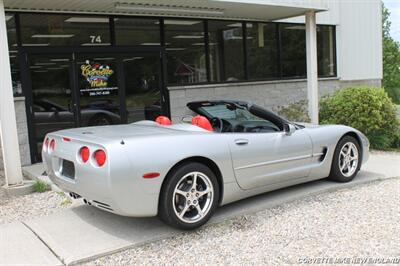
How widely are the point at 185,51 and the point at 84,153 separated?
6.43 m

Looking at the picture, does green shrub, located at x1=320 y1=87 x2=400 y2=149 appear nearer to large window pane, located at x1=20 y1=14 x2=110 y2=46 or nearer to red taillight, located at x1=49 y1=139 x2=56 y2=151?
large window pane, located at x1=20 y1=14 x2=110 y2=46

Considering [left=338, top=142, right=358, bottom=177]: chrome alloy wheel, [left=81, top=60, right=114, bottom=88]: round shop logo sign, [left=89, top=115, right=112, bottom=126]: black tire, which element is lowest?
[left=338, top=142, right=358, bottom=177]: chrome alloy wheel

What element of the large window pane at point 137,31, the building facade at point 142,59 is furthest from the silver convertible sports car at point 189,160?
the large window pane at point 137,31

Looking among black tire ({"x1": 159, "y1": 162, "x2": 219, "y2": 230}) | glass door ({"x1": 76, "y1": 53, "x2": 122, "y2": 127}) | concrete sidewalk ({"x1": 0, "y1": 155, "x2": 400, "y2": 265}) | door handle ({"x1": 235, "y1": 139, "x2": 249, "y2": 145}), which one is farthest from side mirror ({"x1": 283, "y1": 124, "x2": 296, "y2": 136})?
glass door ({"x1": 76, "y1": 53, "x2": 122, "y2": 127})

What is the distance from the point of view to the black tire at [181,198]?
14.1 ft

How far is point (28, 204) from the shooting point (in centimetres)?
578

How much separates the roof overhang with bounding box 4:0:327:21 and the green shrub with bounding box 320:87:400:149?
2.02 meters

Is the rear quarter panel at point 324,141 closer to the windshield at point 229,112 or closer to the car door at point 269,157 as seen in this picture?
the car door at point 269,157

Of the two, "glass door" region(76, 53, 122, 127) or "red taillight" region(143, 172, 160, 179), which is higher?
"glass door" region(76, 53, 122, 127)

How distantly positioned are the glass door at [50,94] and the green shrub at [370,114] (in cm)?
564

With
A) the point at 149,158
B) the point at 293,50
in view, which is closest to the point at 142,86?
the point at 293,50

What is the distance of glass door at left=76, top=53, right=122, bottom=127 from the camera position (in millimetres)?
8883

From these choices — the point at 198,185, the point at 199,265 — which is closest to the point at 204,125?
the point at 198,185

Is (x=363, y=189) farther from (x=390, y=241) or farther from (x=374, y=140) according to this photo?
(x=374, y=140)
